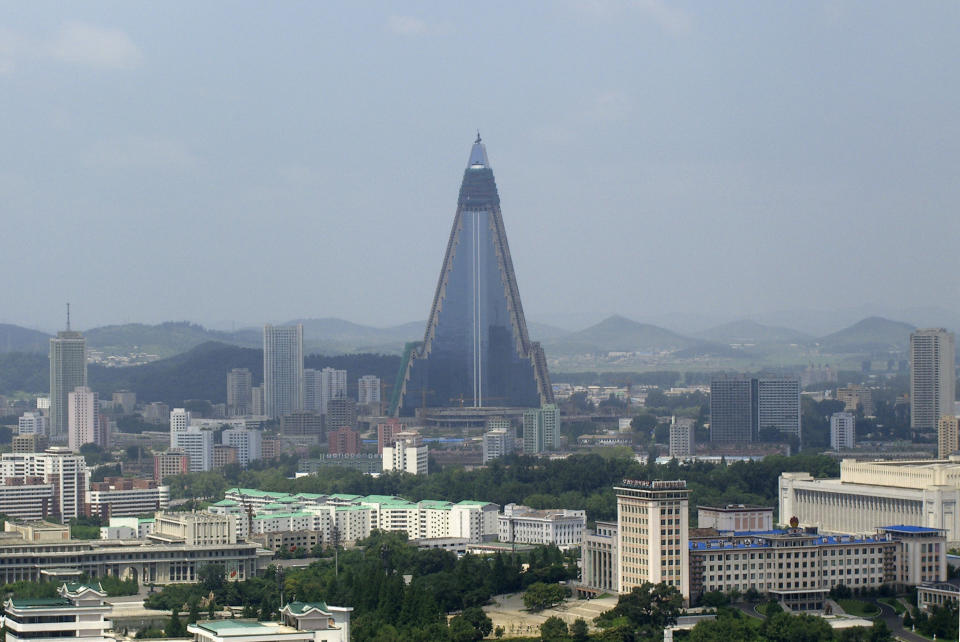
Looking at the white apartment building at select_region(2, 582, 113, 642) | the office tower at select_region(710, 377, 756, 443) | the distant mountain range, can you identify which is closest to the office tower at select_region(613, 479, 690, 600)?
the white apartment building at select_region(2, 582, 113, 642)

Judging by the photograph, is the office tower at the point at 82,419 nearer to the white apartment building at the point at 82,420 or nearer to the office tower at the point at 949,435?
the white apartment building at the point at 82,420

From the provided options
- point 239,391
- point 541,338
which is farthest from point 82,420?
point 541,338

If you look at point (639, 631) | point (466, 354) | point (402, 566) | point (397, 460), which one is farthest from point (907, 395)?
Result: point (639, 631)

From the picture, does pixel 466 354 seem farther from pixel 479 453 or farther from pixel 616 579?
pixel 616 579

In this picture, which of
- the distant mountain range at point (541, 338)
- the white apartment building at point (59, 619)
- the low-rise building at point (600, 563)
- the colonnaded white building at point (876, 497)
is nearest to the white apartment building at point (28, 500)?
the colonnaded white building at point (876, 497)

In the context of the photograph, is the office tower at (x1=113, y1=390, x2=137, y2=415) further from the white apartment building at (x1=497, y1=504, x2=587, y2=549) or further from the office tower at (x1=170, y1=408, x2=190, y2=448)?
the white apartment building at (x1=497, y1=504, x2=587, y2=549)

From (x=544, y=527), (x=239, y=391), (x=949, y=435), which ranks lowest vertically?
(x=544, y=527)

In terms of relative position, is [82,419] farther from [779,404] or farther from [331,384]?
[779,404]
